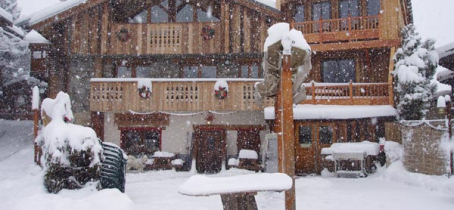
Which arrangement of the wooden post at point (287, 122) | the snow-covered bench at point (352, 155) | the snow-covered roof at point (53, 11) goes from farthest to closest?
the snow-covered roof at point (53, 11), the snow-covered bench at point (352, 155), the wooden post at point (287, 122)

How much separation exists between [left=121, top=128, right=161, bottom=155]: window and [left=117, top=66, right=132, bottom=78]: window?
2765 mm

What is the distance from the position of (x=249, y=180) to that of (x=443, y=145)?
8.97 meters

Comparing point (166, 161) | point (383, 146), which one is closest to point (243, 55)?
point (166, 161)

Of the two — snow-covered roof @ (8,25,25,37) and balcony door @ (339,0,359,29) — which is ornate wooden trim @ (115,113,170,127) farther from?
snow-covered roof @ (8,25,25,37)

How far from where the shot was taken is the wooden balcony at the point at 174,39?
17750mm

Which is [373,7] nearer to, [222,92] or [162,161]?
[222,92]

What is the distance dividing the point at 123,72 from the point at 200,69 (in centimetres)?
378

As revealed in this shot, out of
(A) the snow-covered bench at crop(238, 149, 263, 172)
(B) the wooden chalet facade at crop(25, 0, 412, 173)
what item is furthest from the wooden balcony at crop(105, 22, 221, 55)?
(A) the snow-covered bench at crop(238, 149, 263, 172)

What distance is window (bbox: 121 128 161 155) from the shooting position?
1789 cm

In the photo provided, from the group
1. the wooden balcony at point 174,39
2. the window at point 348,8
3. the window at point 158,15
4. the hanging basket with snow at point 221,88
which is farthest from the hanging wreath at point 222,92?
the window at point 348,8

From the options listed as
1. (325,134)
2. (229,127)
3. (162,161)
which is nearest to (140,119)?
(162,161)

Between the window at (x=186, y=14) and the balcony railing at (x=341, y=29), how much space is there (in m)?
5.31

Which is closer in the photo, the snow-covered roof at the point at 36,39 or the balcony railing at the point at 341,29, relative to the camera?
the balcony railing at the point at 341,29

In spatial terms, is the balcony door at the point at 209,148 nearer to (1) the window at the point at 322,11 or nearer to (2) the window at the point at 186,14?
(2) the window at the point at 186,14
